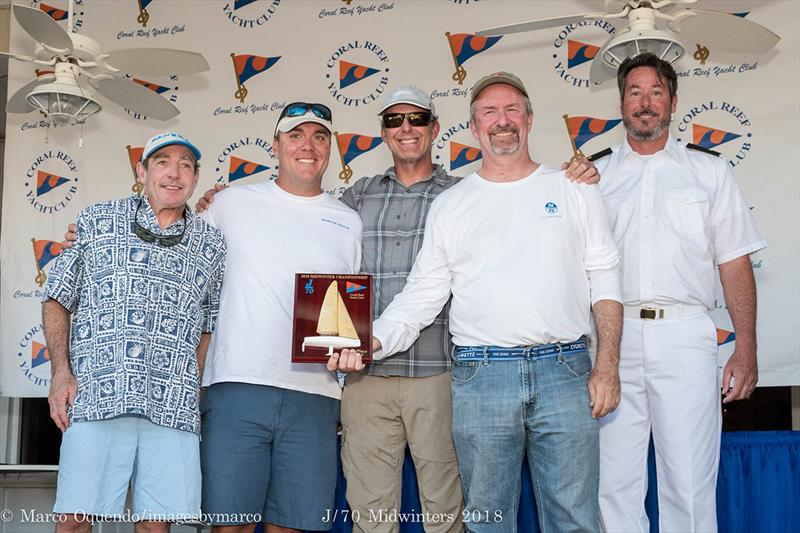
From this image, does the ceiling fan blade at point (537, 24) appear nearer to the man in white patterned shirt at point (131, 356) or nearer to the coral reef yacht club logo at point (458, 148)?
the coral reef yacht club logo at point (458, 148)

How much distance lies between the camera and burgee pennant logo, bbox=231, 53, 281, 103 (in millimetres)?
4773

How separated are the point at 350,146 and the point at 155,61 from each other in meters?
1.23

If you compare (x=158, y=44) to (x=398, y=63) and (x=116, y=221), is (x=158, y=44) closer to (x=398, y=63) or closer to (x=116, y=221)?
(x=398, y=63)

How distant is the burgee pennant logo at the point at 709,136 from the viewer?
4.16m

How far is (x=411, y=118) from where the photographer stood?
3.11 meters

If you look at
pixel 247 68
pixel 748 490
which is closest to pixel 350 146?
pixel 247 68

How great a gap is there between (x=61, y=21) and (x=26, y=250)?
1.41m

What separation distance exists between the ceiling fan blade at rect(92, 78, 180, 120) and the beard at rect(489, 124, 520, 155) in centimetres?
195

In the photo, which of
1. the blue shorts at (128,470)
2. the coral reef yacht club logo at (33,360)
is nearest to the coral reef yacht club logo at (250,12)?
the coral reef yacht club logo at (33,360)

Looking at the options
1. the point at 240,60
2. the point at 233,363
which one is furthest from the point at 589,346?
the point at 240,60

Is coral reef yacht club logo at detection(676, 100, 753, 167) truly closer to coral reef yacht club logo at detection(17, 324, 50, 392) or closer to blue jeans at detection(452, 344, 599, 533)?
blue jeans at detection(452, 344, 599, 533)

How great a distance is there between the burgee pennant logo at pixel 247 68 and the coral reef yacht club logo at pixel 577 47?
161 centimetres

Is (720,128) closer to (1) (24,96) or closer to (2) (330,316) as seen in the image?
(2) (330,316)

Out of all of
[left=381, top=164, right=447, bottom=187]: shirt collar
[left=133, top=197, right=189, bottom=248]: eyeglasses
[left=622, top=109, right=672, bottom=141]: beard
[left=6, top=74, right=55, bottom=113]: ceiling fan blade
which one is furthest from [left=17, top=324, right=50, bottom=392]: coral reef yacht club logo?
[left=622, top=109, right=672, bottom=141]: beard
